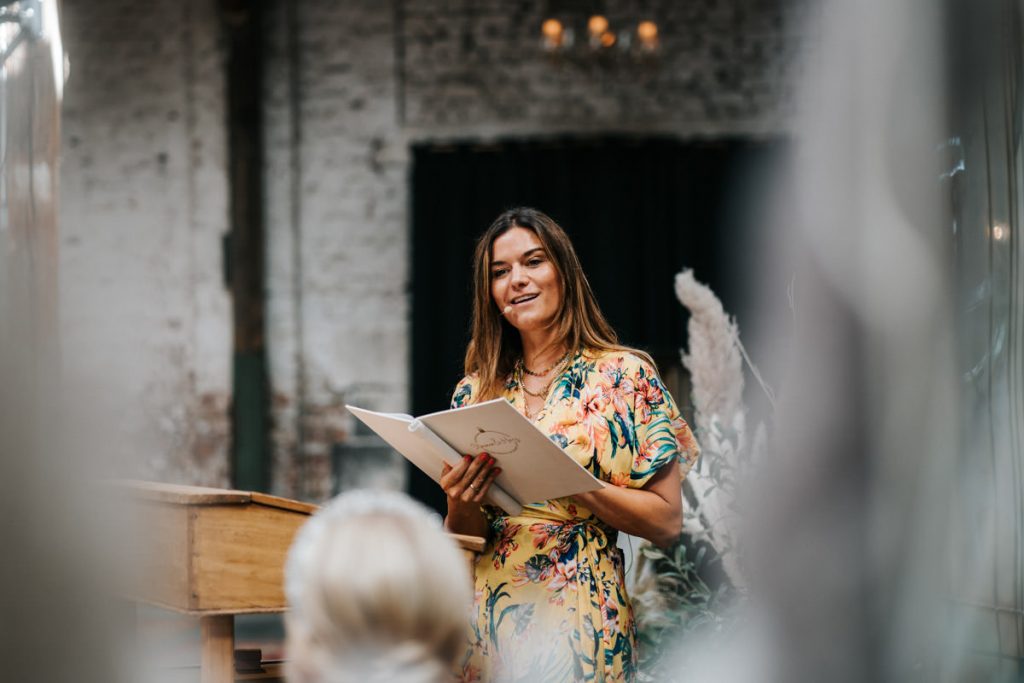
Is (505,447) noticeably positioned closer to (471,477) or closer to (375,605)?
(471,477)

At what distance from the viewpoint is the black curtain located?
21.9ft

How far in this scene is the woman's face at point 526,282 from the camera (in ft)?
6.18

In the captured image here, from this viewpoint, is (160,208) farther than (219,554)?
Yes

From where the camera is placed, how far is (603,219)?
673cm

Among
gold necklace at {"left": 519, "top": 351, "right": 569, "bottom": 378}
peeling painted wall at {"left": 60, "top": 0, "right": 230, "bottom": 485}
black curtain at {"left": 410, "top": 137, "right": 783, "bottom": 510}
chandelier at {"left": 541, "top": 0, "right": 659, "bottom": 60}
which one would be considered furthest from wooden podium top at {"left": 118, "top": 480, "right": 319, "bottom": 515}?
peeling painted wall at {"left": 60, "top": 0, "right": 230, "bottom": 485}

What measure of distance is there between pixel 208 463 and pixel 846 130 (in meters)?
5.86

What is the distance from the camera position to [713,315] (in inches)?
125

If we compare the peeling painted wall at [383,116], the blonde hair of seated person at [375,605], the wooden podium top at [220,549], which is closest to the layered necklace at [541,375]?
the wooden podium top at [220,549]

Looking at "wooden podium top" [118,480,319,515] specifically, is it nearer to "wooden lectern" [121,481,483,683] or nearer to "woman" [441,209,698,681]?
"wooden lectern" [121,481,483,683]

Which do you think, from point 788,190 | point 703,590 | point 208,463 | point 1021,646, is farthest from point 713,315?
point 208,463

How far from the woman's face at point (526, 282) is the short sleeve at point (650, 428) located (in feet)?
0.62

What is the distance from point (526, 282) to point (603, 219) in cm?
492

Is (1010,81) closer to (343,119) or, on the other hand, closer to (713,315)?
(713,315)

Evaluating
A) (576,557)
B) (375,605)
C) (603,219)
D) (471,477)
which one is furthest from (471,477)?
(603,219)
